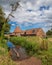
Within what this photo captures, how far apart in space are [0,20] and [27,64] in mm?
31744

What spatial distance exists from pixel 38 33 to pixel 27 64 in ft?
183

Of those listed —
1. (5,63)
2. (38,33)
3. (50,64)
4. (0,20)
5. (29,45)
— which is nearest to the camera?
(5,63)

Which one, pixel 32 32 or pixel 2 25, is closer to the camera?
pixel 2 25

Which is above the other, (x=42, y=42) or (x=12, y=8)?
(x=12, y=8)

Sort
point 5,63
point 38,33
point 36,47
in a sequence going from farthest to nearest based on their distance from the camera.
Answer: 1. point 38,33
2. point 36,47
3. point 5,63

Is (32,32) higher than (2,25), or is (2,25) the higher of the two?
(2,25)

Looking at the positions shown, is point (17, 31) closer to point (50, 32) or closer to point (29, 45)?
point (50, 32)

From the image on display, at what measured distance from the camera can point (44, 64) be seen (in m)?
17.3

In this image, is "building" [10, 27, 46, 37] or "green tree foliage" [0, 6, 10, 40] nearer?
"green tree foliage" [0, 6, 10, 40]

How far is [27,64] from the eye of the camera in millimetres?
17250

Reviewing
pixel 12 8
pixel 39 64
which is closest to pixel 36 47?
pixel 12 8

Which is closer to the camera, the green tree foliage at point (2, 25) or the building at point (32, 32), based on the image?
the green tree foliage at point (2, 25)

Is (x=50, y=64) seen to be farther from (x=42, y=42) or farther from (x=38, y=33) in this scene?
(x=38, y=33)

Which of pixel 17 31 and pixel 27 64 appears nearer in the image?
pixel 27 64
